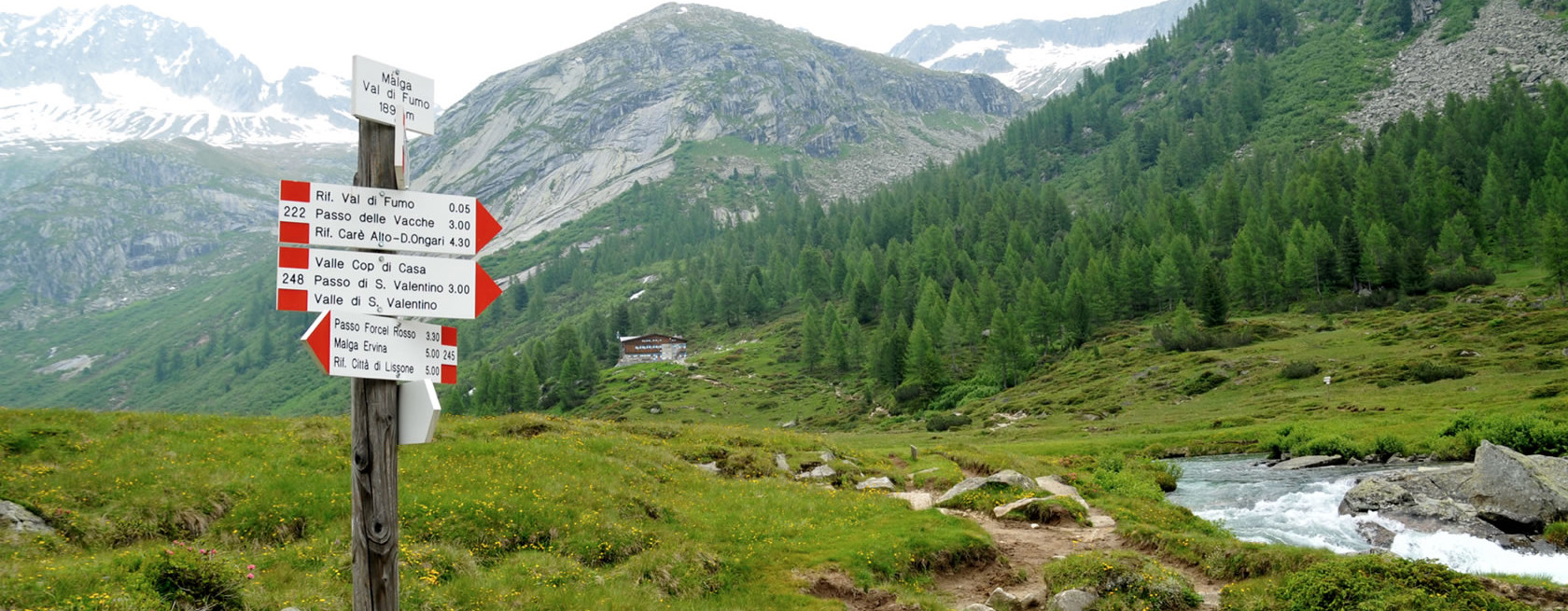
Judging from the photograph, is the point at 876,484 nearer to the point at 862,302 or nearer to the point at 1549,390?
the point at 1549,390

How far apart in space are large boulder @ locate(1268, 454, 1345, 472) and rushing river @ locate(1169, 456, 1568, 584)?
88 cm

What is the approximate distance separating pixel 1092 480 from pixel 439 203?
39.0 m

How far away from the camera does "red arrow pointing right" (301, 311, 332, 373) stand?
7762mm

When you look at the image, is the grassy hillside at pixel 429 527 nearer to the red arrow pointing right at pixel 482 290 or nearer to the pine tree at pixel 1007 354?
the red arrow pointing right at pixel 482 290

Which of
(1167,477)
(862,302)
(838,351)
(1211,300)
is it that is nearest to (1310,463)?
(1167,477)

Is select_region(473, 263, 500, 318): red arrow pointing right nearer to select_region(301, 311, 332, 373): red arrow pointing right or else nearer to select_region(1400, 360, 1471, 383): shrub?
select_region(301, 311, 332, 373): red arrow pointing right

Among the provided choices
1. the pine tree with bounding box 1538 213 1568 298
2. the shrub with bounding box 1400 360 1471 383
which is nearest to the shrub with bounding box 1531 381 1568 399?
the shrub with bounding box 1400 360 1471 383

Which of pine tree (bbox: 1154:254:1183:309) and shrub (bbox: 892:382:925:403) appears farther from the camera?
pine tree (bbox: 1154:254:1183:309)

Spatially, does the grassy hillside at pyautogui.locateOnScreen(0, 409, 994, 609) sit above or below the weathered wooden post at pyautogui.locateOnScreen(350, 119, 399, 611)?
below

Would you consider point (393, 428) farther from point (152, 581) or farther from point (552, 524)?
point (552, 524)

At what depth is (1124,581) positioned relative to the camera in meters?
18.8

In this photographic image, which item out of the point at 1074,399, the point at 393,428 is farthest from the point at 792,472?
the point at 1074,399

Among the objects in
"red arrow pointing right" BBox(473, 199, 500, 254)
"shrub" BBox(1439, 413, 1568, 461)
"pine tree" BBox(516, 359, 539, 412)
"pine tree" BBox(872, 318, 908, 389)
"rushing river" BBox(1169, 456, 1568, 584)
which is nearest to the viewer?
"red arrow pointing right" BBox(473, 199, 500, 254)

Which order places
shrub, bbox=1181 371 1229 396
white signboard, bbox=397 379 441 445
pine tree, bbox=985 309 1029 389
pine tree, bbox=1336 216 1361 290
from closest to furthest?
white signboard, bbox=397 379 441 445 < shrub, bbox=1181 371 1229 396 < pine tree, bbox=985 309 1029 389 < pine tree, bbox=1336 216 1361 290
